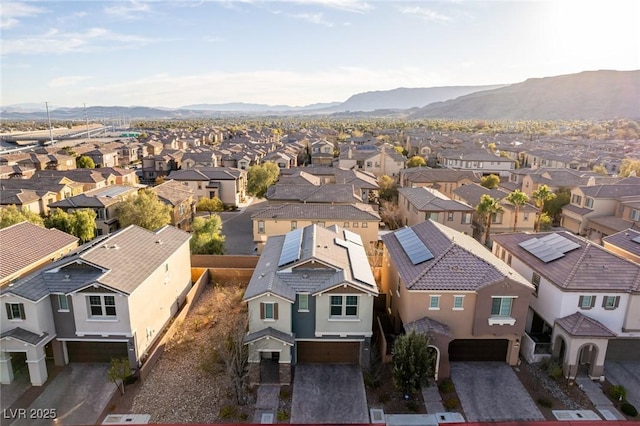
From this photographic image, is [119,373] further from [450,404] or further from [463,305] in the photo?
[463,305]

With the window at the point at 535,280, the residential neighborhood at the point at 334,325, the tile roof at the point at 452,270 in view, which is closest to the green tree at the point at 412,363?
the residential neighborhood at the point at 334,325

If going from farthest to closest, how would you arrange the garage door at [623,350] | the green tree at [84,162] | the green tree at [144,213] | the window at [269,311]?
1. the green tree at [84,162]
2. the green tree at [144,213]
3. the garage door at [623,350]
4. the window at [269,311]

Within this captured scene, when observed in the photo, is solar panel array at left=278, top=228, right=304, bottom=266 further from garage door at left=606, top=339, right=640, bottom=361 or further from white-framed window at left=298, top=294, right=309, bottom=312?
garage door at left=606, top=339, right=640, bottom=361

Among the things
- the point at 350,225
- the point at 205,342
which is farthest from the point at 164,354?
the point at 350,225

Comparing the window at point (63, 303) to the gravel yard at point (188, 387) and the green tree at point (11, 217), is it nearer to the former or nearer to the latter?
the gravel yard at point (188, 387)

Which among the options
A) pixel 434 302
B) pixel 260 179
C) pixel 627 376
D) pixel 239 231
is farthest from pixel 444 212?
pixel 260 179

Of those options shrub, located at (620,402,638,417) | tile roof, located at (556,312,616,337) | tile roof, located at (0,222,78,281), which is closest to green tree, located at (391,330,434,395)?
tile roof, located at (556,312,616,337)

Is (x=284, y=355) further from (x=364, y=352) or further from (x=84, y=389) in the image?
(x=84, y=389)
